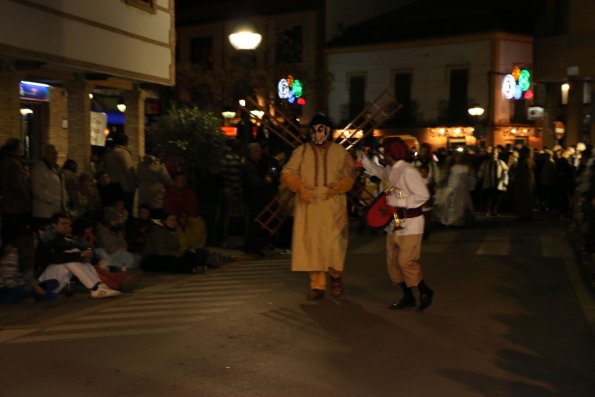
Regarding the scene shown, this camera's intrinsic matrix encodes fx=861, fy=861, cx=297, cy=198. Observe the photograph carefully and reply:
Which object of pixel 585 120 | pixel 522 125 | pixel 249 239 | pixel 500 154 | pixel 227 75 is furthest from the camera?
pixel 522 125

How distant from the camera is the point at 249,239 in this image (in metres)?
14.2

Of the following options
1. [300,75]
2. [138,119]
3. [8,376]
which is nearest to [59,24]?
[138,119]

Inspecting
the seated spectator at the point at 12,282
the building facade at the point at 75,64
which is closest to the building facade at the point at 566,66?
the building facade at the point at 75,64

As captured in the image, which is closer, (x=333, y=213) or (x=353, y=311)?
(x=353, y=311)

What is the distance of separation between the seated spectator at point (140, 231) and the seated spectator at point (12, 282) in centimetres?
276

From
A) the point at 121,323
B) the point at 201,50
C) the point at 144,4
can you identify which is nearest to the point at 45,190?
the point at 121,323

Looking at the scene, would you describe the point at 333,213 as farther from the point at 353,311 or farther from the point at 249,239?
the point at 249,239

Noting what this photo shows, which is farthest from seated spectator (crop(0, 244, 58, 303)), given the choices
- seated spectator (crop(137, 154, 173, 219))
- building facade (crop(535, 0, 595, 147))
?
building facade (crop(535, 0, 595, 147))

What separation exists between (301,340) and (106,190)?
6.63 metres

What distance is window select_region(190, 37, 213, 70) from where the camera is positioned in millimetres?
50156

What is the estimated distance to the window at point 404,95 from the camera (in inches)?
1794

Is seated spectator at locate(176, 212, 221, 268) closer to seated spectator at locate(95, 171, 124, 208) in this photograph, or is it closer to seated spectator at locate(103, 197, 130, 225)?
seated spectator at locate(103, 197, 130, 225)

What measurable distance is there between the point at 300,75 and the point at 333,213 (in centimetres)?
3456

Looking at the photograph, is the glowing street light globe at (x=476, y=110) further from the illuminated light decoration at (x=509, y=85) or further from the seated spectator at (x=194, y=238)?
the seated spectator at (x=194, y=238)
